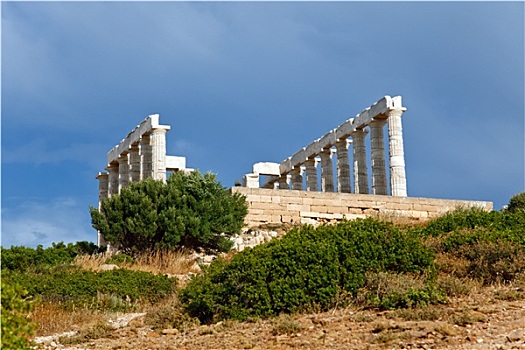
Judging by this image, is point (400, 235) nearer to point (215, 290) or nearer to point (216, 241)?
point (215, 290)

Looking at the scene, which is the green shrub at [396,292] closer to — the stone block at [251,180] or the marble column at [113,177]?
the marble column at [113,177]

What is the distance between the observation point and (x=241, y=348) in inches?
351

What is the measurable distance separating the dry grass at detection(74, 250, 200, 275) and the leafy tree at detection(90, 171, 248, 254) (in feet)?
2.56

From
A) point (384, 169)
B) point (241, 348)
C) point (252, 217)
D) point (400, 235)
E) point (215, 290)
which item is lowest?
point (241, 348)

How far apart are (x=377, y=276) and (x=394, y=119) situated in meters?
21.9

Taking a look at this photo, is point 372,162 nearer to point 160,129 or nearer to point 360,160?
point 360,160

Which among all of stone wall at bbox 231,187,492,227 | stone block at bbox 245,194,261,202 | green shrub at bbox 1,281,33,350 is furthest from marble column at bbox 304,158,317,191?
green shrub at bbox 1,281,33,350

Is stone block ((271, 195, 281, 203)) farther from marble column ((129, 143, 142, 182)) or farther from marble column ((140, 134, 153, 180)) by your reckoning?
marble column ((129, 143, 142, 182))

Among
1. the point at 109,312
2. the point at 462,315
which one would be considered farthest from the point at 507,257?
the point at 109,312

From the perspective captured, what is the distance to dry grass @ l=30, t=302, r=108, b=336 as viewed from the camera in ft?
39.0

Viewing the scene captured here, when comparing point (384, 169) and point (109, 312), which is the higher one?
point (384, 169)

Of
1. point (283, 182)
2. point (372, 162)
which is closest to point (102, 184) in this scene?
point (283, 182)

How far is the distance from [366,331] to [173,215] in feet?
48.7

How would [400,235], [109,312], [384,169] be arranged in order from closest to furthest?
[400,235] < [109,312] < [384,169]
